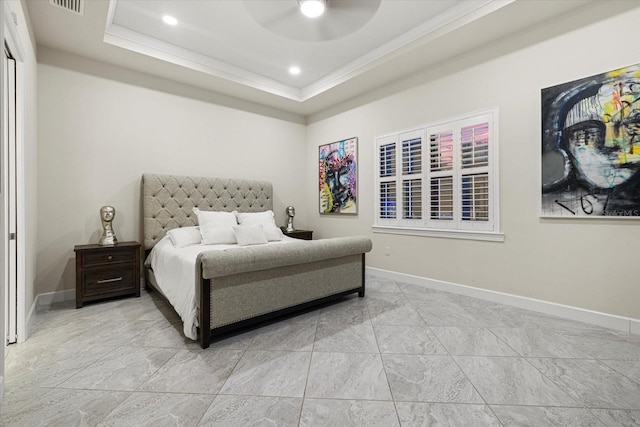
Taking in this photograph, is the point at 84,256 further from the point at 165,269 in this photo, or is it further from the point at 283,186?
the point at 283,186

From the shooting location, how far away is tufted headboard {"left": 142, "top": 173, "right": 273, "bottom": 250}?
3.62 meters

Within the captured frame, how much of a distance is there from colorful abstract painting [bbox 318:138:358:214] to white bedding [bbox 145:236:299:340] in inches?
84.7

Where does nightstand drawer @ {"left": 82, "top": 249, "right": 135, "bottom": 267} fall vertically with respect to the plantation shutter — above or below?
below

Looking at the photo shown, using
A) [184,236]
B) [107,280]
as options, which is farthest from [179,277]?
[107,280]

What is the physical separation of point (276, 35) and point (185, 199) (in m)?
2.35

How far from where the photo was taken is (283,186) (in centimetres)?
519

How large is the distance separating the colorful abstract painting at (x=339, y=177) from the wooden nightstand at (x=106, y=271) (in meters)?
2.90

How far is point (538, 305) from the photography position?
284cm

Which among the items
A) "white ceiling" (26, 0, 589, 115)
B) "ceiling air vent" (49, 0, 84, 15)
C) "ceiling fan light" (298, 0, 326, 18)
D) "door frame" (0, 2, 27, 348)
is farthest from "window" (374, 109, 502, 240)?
"door frame" (0, 2, 27, 348)

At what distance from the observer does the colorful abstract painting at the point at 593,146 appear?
235 cm

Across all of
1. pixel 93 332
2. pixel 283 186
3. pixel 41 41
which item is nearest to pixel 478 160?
pixel 283 186

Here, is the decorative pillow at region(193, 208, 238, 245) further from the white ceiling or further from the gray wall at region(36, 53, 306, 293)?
the white ceiling

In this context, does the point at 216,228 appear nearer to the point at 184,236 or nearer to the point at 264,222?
the point at 184,236

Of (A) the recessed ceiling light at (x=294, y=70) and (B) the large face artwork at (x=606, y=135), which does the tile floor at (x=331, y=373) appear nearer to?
(B) the large face artwork at (x=606, y=135)
